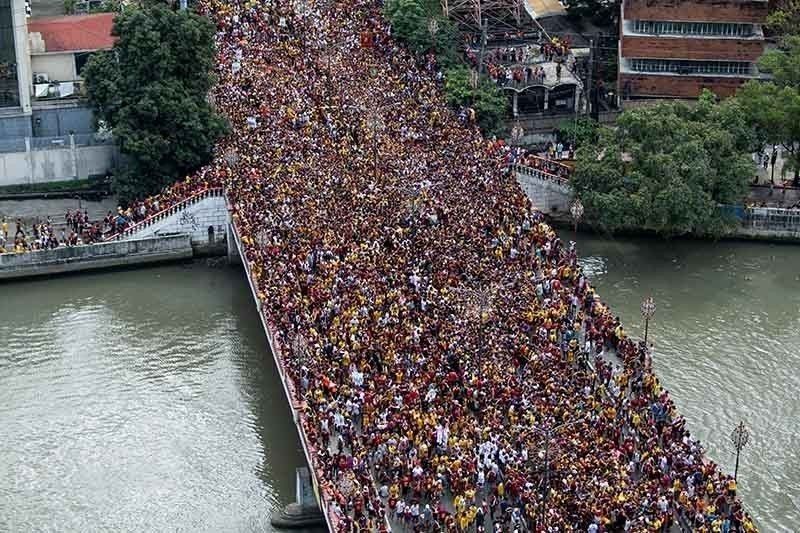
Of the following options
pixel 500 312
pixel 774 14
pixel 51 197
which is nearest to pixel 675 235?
pixel 774 14

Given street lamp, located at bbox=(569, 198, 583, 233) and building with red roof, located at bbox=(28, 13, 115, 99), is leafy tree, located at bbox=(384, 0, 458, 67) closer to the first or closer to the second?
street lamp, located at bbox=(569, 198, 583, 233)

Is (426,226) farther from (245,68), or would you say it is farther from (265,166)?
(245,68)

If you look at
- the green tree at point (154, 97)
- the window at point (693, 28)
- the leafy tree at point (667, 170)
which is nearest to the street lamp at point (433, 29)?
the window at point (693, 28)

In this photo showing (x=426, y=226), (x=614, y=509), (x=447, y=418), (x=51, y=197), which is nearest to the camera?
(x=614, y=509)

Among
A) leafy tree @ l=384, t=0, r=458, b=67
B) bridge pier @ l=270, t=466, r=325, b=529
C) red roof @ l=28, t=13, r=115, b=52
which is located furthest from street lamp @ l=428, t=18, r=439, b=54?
bridge pier @ l=270, t=466, r=325, b=529

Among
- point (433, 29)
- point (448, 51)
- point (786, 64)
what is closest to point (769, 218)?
point (786, 64)
